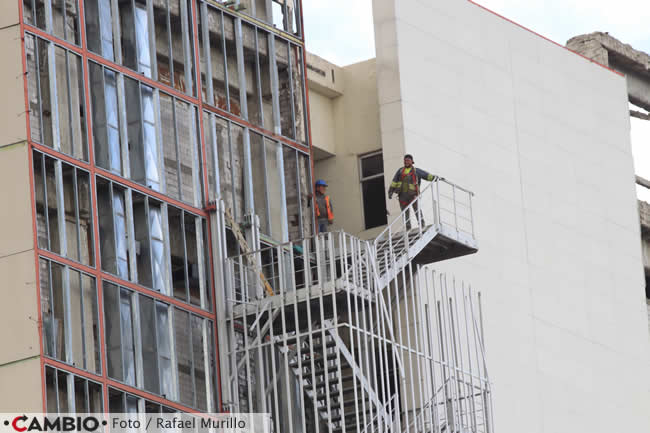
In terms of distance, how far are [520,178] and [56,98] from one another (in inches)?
776

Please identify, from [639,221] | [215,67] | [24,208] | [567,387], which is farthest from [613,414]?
[24,208]

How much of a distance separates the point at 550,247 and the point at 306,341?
14.7 m

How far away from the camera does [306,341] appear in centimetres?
4800

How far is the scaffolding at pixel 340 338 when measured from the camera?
153 ft

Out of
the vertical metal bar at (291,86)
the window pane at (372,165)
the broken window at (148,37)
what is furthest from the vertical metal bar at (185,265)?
the window pane at (372,165)

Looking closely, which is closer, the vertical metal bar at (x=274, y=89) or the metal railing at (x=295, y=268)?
the metal railing at (x=295, y=268)

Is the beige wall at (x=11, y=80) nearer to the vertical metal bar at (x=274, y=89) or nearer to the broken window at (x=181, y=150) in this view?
the broken window at (x=181, y=150)

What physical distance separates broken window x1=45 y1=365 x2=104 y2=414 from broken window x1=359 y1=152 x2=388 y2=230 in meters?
16.6

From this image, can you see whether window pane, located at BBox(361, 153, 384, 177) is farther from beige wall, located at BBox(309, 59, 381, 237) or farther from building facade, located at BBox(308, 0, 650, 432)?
beige wall, located at BBox(309, 59, 381, 237)

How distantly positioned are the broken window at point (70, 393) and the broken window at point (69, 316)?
0.34 metres

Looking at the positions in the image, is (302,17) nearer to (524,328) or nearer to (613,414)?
(524,328)

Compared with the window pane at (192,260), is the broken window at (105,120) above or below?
above

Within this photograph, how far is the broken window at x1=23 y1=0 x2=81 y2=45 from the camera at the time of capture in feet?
148

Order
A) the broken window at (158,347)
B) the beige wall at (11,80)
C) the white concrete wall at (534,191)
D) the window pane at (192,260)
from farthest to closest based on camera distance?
the white concrete wall at (534,191) → the window pane at (192,260) → the broken window at (158,347) → the beige wall at (11,80)
